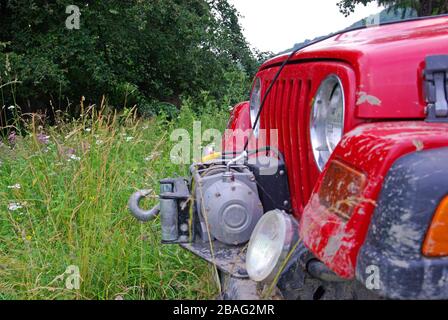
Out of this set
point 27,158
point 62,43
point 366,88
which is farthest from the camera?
point 62,43

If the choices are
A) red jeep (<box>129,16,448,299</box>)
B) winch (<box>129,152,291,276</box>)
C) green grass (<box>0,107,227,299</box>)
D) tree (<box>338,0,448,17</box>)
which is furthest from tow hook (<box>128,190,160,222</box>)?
tree (<box>338,0,448,17</box>)

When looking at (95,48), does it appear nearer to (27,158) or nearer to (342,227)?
(27,158)

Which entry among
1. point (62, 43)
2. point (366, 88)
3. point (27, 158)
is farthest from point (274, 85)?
point (62, 43)

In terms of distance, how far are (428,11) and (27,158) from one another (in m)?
7.76

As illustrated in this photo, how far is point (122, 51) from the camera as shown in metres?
10.4

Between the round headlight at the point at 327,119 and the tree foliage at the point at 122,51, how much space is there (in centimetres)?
649

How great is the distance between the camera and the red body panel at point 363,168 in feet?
3.83

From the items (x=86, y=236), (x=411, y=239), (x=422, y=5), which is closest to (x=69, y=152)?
(x=86, y=236)

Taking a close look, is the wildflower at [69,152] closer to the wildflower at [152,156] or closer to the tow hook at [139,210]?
the wildflower at [152,156]

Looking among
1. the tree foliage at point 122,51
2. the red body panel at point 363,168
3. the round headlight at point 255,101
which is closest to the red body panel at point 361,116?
the red body panel at point 363,168

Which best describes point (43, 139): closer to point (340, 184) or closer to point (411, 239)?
point (340, 184)

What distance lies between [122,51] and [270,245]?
369 inches

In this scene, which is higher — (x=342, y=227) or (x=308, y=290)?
(x=342, y=227)

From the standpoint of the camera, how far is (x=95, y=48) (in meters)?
9.62
